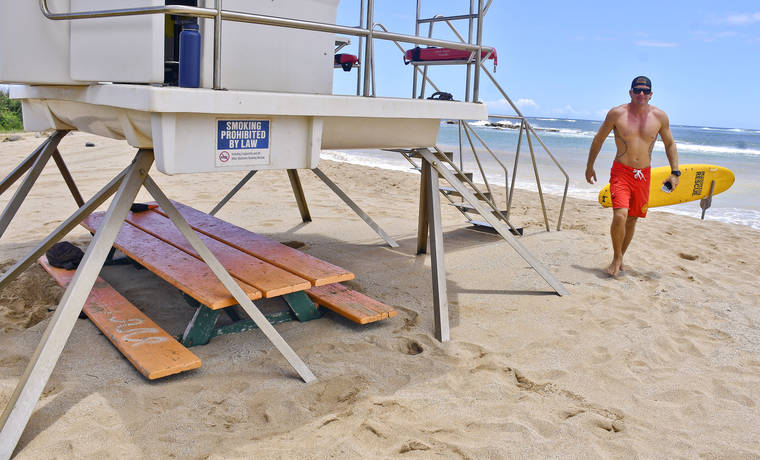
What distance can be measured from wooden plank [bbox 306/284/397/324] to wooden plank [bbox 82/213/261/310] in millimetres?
675

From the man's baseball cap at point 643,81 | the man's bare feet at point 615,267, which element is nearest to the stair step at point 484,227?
→ the man's bare feet at point 615,267

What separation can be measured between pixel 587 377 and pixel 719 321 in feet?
5.55

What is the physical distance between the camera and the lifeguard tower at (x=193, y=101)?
2615mm

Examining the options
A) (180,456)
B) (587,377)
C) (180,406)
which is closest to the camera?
(180,456)

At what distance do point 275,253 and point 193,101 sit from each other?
5.40ft

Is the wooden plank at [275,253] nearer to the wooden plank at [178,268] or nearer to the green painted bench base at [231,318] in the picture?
the green painted bench base at [231,318]

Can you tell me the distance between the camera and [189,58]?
9.16 ft

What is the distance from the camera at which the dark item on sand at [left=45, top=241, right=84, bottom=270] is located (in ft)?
13.9

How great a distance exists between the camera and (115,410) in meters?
2.69

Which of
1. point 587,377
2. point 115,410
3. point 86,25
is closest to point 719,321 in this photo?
point 587,377

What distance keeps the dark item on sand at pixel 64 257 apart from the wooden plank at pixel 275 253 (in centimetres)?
87

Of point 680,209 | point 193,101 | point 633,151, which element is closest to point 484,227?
point 633,151

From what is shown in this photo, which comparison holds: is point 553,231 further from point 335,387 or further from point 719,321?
point 335,387

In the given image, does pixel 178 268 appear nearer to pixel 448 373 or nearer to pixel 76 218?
pixel 76 218
